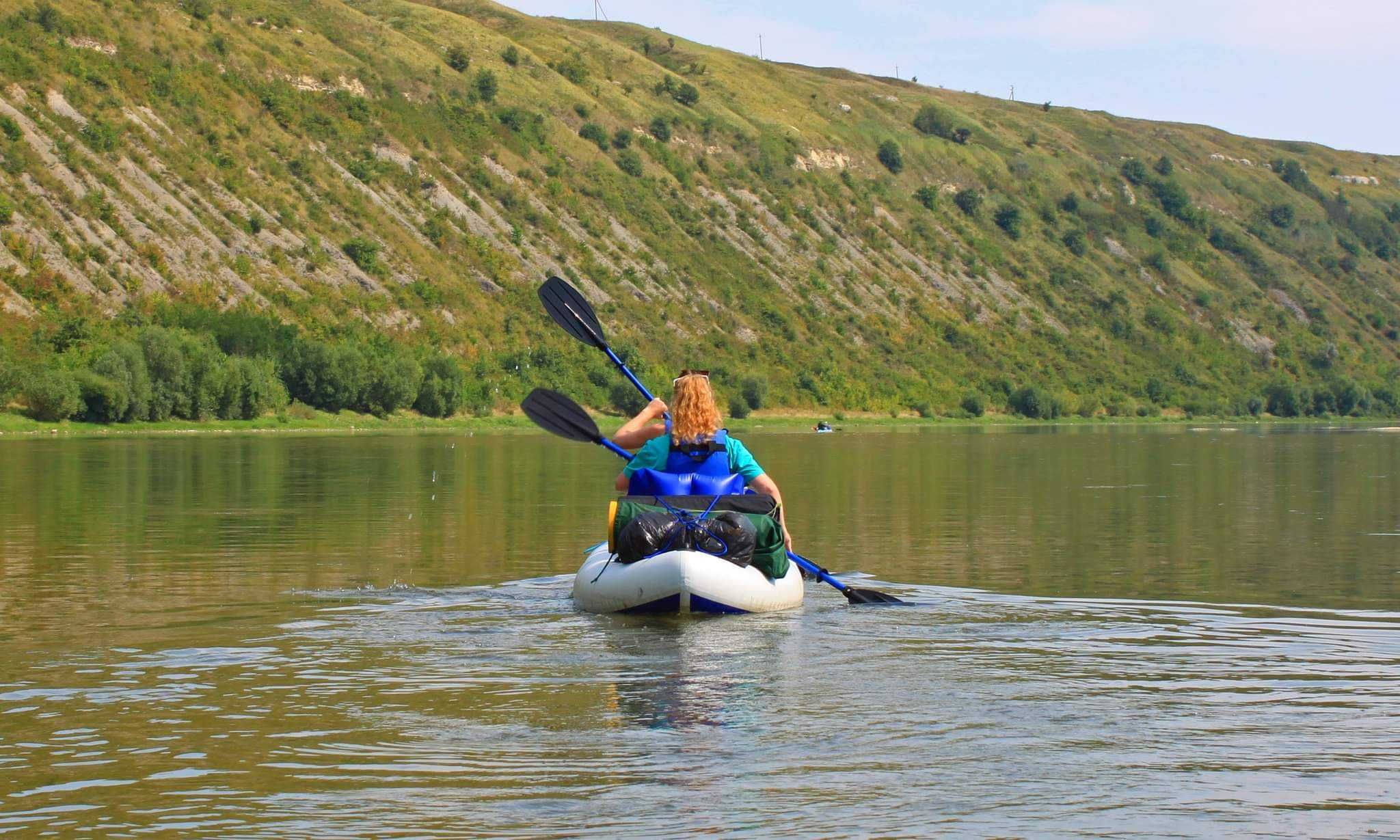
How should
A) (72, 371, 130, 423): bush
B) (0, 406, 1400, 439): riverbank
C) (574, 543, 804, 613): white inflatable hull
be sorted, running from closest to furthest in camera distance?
(574, 543, 804, 613): white inflatable hull, (0, 406, 1400, 439): riverbank, (72, 371, 130, 423): bush

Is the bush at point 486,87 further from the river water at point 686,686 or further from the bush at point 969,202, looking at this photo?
the river water at point 686,686

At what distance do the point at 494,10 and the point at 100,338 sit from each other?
94452 mm

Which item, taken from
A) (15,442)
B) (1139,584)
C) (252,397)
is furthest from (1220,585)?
(252,397)

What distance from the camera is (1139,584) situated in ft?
64.6

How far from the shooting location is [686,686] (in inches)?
490

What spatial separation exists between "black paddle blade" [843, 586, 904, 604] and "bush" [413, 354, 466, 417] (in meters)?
70.9

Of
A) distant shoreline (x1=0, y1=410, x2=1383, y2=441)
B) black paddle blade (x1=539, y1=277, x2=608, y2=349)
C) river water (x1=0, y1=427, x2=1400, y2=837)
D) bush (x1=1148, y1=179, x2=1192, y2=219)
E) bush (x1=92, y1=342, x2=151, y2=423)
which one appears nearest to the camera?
river water (x1=0, y1=427, x2=1400, y2=837)

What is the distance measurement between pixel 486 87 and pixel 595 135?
8.87 meters

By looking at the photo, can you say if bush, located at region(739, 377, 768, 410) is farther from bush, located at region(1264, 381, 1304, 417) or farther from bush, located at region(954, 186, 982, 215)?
bush, located at region(1264, 381, 1304, 417)

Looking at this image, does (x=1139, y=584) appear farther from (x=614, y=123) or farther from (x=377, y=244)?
(x=614, y=123)

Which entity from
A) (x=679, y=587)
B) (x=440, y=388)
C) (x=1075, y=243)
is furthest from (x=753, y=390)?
(x=679, y=587)

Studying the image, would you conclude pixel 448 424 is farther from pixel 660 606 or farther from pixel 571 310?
pixel 660 606

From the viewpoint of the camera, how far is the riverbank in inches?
2729

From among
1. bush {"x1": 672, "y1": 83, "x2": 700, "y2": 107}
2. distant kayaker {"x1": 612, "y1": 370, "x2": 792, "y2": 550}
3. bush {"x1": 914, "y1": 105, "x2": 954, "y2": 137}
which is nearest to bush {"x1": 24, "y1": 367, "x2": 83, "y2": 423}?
distant kayaker {"x1": 612, "y1": 370, "x2": 792, "y2": 550}
